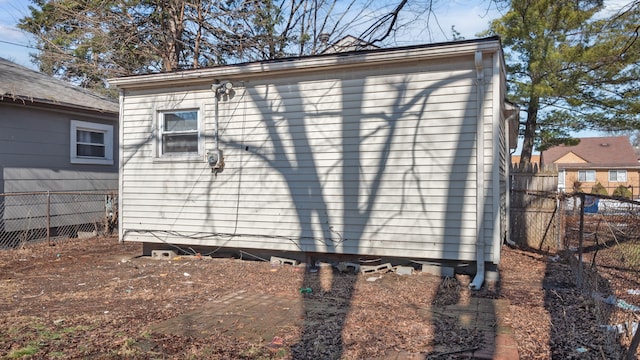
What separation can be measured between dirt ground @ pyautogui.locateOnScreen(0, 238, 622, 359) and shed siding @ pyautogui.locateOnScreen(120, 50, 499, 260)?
1.96 feet

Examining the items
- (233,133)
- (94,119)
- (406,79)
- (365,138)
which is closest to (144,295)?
(233,133)

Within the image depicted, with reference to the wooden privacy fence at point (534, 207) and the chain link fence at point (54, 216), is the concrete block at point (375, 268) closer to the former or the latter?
the wooden privacy fence at point (534, 207)

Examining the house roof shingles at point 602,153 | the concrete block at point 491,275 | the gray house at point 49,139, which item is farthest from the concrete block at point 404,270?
the house roof shingles at point 602,153

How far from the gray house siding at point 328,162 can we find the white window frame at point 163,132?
5cm

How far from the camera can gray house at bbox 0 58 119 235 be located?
974cm

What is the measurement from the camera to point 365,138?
Result: 7277 mm

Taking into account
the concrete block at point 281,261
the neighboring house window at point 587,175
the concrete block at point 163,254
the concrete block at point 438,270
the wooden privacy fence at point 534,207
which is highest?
the neighboring house window at point 587,175

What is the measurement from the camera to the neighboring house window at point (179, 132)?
849 cm

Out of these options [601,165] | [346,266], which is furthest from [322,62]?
[601,165]

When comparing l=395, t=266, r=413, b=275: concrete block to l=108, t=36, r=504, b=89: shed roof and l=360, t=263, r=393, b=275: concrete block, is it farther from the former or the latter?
l=108, t=36, r=504, b=89: shed roof

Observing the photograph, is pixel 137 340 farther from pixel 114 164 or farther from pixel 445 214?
pixel 114 164

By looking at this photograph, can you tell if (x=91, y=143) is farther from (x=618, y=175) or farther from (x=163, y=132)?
(x=618, y=175)

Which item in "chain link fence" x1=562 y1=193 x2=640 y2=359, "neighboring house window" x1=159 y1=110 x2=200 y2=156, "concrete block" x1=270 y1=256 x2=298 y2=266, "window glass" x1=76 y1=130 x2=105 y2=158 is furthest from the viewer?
"window glass" x1=76 y1=130 x2=105 y2=158

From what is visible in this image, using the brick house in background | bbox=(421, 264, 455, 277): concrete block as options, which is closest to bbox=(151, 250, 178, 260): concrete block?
bbox=(421, 264, 455, 277): concrete block
